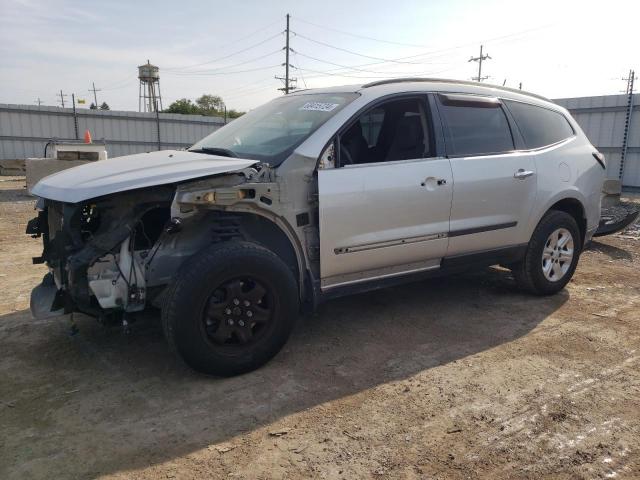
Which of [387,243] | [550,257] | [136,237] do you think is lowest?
[550,257]

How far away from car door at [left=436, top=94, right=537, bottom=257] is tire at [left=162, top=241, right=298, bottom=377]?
1616mm

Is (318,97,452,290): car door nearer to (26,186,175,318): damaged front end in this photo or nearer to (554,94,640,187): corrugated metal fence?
(26,186,175,318): damaged front end

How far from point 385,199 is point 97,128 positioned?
769 inches

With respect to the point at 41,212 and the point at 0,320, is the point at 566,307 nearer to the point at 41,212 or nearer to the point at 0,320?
the point at 41,212

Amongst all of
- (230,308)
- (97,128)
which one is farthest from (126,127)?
(230,308)

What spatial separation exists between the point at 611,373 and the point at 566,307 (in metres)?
1.36

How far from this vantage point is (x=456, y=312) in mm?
4469

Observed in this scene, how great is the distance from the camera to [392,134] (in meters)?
4.26

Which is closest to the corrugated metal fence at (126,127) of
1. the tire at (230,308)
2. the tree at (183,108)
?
the tire at (230,308)

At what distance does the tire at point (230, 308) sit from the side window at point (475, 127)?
185 cm

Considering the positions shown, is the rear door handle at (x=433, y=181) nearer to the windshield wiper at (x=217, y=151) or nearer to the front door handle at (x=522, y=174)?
the front door handle at (x=522, y=174)

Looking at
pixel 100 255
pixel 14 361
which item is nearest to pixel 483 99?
pixel 100 255

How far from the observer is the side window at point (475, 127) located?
4.09 meters

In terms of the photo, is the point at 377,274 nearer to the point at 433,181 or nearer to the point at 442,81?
the point at 433,181
